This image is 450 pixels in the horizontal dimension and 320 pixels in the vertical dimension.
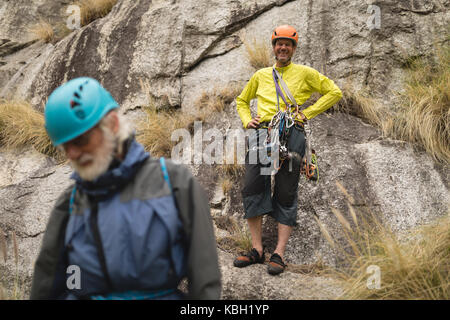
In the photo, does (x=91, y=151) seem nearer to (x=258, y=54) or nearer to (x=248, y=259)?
(x=248, y=259)

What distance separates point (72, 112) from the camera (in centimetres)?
169

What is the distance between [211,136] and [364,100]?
226cm

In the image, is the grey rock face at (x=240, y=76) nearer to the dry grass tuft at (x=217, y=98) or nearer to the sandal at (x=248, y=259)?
the sandal at (x=248, y=259)

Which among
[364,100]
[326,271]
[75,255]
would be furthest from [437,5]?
[75,255]

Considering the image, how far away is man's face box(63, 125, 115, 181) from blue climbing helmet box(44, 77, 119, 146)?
4 centimetres

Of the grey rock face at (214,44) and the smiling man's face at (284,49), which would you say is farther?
the grey rock face at (214,44)

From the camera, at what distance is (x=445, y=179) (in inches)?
166

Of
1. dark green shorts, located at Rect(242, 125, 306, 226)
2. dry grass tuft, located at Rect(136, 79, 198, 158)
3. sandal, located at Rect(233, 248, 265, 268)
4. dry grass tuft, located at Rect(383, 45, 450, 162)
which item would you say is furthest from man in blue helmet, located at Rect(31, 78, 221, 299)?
dry grass tuft, located at Rect(136, 79, 198, 158)

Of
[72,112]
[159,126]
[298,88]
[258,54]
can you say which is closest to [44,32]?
[159,126]

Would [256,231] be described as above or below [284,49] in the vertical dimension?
below

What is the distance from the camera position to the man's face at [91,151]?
173 centimetres

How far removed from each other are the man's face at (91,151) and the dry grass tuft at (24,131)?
442 centimetres

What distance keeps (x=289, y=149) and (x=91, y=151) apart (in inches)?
87.6

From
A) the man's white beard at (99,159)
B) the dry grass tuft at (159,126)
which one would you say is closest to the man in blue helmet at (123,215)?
the man's white beard at (99,159)
